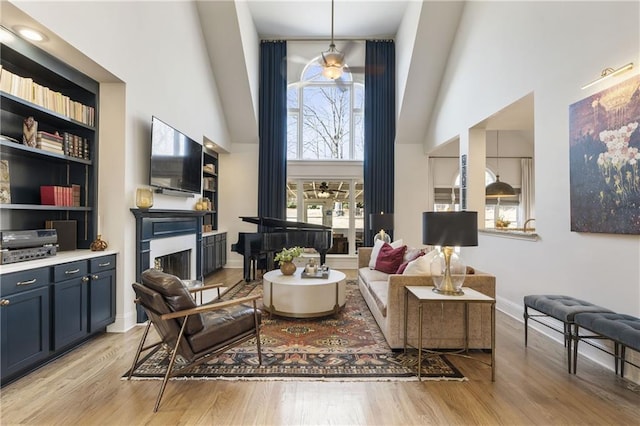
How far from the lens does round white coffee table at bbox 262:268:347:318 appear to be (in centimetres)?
365

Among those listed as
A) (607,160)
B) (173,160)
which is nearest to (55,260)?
(173,160)

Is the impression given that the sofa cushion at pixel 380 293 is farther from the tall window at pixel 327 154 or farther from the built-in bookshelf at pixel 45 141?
the tall window at pixel 327 154

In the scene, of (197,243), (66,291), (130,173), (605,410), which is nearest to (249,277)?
(197,243)

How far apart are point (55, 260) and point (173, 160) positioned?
6.98 feet

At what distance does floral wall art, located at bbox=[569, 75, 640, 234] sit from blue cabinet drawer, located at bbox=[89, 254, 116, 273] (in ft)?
15.1

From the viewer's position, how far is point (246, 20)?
6.21 m

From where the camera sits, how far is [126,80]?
3516 mm

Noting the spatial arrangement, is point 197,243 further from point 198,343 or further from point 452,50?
point 452,50

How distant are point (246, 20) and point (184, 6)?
61.7 inches

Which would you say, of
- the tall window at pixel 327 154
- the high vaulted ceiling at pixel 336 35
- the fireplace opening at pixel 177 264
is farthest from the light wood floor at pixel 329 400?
the high vaulted ceiling at pixel 336 35

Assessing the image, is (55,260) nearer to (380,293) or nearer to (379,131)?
(380,293)

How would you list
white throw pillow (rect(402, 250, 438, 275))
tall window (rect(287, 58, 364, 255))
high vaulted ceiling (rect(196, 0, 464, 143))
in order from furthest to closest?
tall window (rect(287, 58, 364, 255)) → high vaulted ceiling (rect(196, 0, 464, 143)) → white throw pillow (rect(402, 250, 438, 275))

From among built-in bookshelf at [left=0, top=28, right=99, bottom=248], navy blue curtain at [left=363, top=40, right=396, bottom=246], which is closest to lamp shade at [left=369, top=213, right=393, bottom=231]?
navy blue curtain at [left=363, top=40, right=396, bottom=246]

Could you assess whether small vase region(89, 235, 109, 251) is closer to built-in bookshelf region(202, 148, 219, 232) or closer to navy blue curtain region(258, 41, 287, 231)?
built-in bookshelf region(202, 148, 219, 232)
